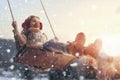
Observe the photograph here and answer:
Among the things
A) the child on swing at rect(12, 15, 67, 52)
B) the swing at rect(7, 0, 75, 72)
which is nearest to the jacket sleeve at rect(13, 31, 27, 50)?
the child on swing at rect(12, 15, 67, 52)

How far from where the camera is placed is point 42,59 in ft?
25.4

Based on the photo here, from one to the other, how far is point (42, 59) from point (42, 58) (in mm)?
Answer: 51

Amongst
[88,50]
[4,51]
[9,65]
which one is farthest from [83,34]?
[4,51]

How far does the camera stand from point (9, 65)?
50.8 feet

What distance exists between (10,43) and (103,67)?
9506mm

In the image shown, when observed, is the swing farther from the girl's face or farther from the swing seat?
the girl's face

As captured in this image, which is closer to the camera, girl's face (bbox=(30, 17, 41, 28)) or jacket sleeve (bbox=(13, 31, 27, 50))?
jacket sleeve (bbox=(13, 31, 27, 50))

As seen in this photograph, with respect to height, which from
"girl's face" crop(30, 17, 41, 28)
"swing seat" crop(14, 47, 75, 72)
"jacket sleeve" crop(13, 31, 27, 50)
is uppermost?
"girl's face" crop(30, 17, 41, 28)

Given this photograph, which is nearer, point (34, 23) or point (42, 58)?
point (42, 58)

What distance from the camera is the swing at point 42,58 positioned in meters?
7.39

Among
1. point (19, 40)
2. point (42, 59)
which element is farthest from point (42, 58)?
point (19, 40)

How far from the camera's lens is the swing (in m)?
7.39

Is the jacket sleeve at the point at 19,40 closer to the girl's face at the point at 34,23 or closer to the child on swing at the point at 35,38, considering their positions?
the child on swing at the point at 35,38

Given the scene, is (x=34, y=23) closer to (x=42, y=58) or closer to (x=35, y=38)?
(x=35, y=38)
